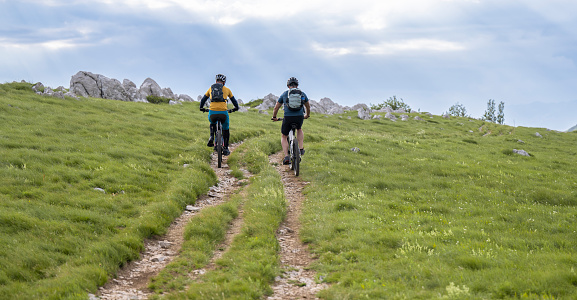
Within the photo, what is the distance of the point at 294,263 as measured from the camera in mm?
9086

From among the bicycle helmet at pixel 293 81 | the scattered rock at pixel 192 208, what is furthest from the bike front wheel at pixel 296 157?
the scattered rock at pixel 192 208

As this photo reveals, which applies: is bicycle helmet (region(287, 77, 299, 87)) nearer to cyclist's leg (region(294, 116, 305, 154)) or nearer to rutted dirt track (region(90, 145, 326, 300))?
cyclist's leg (region(294, 116, 305, 154))

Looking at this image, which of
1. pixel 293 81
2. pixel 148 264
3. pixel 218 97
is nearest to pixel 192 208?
pixel 148 264

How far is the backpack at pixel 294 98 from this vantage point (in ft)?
54.6

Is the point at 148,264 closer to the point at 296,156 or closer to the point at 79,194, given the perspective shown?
the point at 79,194

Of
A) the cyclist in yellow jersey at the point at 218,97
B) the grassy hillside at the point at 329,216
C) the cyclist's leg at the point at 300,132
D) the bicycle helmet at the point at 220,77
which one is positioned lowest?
the grassy hillside at the point at 329,216

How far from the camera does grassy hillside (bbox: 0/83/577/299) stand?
7.26 metres

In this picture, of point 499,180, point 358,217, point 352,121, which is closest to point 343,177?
point 358,217

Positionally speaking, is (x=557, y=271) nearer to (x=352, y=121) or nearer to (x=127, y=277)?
(x=127, y=277)

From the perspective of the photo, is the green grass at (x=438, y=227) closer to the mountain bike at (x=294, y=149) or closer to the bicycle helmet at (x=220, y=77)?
the mountain bike at (x=294, y=149)

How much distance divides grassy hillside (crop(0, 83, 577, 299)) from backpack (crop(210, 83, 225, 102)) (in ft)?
11.3

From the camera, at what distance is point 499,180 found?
18.0 m

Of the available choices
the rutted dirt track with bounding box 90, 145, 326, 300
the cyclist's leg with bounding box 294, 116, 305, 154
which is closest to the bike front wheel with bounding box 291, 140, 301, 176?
the cyclist's leg with bounding box 294, 116, 305, 154

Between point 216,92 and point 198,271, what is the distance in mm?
11265
